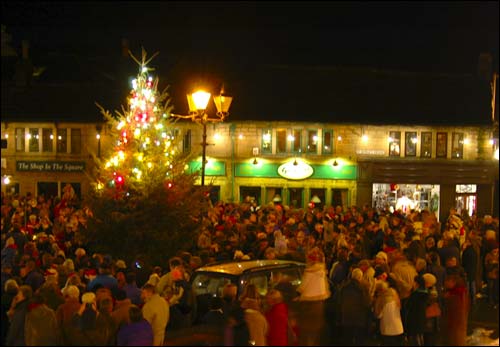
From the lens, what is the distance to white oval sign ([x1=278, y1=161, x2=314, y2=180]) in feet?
106

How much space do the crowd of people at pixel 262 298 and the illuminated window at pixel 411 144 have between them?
17.2 m

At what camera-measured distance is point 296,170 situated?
106 ft

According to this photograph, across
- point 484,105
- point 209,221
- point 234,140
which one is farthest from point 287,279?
point 484,105

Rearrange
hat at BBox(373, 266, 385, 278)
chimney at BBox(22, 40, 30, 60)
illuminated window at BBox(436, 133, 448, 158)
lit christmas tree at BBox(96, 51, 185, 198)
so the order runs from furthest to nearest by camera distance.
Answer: chimney at BBox(22, 40, 30, 60), illuminated window at BBox(436, 133, 448, 158), lit christmas tree at BBox(96, 51, 185, 198), hat at BBox(373, 266, 385, 278)

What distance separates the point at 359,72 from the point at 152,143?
72.3ft

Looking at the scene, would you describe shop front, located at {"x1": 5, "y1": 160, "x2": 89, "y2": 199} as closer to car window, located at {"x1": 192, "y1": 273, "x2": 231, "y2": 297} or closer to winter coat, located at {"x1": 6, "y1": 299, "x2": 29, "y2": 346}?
car window, located at {"x1": 192, "y1": 273, "x2": 231, "y2": 297}

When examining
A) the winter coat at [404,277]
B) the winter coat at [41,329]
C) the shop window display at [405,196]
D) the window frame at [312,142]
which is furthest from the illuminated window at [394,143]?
the winter coat at [41,329]

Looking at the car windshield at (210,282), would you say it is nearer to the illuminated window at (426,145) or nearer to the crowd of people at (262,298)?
the crowd of people at (262,298)

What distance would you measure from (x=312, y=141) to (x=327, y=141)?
0.76 meters

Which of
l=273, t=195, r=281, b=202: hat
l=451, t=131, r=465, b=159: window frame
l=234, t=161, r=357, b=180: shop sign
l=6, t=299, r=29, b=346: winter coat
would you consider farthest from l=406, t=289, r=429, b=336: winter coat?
l=451, t=131, r=465, b=159: window frame

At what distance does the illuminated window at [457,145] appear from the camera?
33.2 meters

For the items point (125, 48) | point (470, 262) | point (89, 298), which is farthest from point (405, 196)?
point (89, 298)

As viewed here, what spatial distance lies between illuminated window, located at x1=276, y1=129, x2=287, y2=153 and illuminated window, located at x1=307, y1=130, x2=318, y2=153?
1.20 metres

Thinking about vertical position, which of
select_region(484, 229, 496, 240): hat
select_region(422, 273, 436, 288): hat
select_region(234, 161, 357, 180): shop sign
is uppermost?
select_region(234, 161, 357, 180): shop sign
